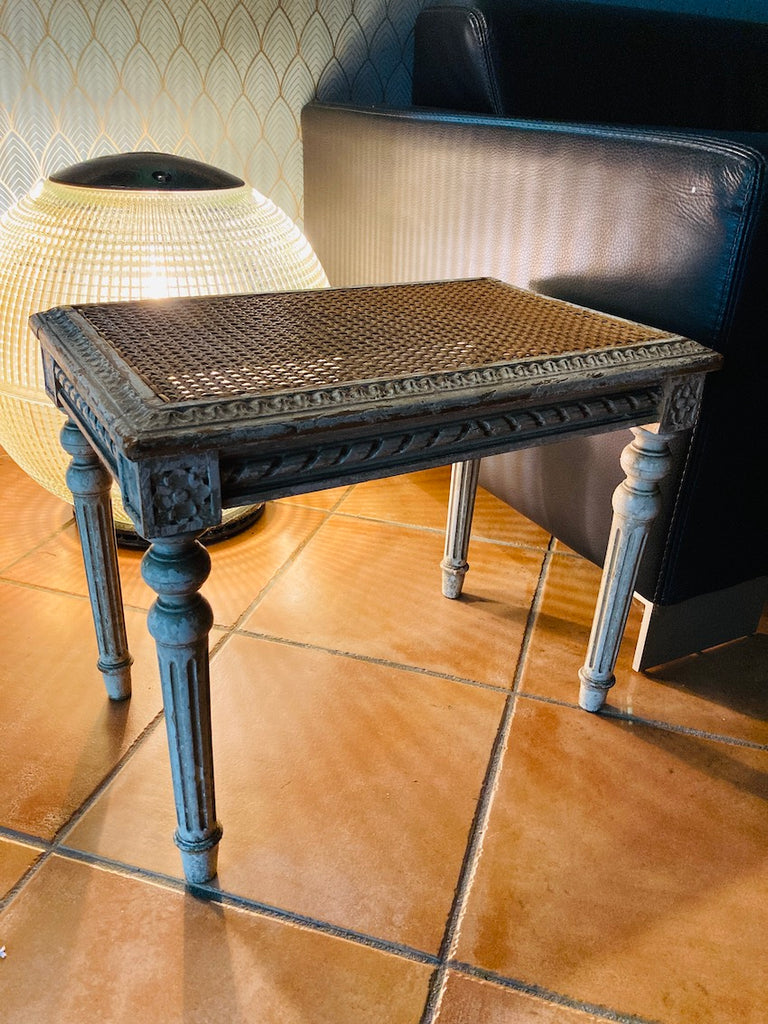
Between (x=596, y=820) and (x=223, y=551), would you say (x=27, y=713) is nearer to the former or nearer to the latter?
(x=223, y=551)

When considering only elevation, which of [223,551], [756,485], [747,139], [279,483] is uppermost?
[747,139]

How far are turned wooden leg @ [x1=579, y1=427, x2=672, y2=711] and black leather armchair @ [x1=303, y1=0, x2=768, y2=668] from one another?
91mm

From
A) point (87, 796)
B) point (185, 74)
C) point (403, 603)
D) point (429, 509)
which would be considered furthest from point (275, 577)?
point (185, 74)

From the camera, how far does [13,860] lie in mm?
763

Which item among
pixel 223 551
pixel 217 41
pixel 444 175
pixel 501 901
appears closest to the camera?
pixel 501 901

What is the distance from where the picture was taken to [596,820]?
0.84 m

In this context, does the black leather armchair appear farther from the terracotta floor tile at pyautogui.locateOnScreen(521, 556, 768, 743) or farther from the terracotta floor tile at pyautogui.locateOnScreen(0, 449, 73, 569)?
the terracotta floor tile at pyautogui.locateOnScreen(0, 449, 73, 569)

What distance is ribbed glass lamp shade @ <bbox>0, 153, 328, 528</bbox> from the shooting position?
1.03 m

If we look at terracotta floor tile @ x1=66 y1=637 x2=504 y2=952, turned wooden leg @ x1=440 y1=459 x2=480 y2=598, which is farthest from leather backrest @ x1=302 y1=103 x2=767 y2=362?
terracotta floor tile @ x1=66 y1=637 x2=504 y2=952

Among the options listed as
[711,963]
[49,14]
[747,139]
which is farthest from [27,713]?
[49,14]

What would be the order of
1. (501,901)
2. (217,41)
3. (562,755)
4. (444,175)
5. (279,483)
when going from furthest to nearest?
(217,41) < (444,175) < (562,755) < (501,901) < (279,483)

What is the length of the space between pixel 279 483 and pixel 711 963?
0.55 meters

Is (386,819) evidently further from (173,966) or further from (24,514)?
(24,514)

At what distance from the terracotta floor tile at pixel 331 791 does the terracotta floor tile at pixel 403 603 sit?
5 cm
